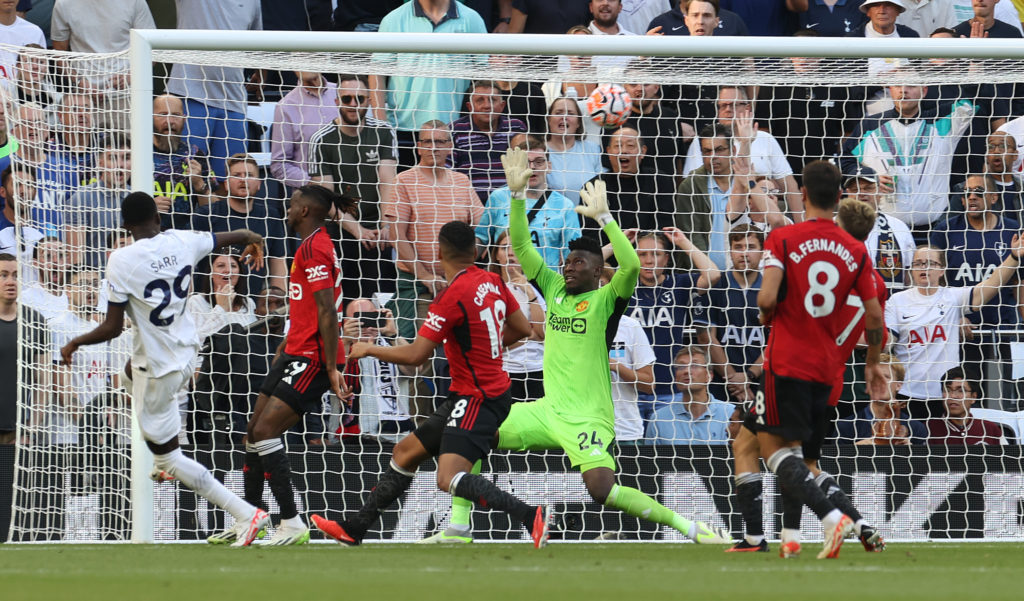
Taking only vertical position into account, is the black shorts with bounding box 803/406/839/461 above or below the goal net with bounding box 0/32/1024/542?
below

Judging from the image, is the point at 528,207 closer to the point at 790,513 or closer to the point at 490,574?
the point at 790,513

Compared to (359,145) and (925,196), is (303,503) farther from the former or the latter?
(925,196)

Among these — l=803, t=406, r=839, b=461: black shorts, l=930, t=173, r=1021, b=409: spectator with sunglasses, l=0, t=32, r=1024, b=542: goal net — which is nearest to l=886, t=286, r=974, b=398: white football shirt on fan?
l=0, t=32, r=1024, b=542: goal net

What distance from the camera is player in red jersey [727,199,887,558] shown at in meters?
7.12

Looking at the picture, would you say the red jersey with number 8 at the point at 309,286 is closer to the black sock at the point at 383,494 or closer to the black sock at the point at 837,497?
the black sock at the point at 383,494

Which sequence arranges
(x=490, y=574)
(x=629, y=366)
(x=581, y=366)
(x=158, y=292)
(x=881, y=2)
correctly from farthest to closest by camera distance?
(x=881, y=2) → (x=629, y=366) → (x=581, y=366) → (x=158, y=292) → (x=490, y=574)

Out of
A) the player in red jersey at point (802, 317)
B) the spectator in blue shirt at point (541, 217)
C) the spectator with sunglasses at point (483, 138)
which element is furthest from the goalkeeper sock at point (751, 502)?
the spectator with sunglasses at point (483, 138)

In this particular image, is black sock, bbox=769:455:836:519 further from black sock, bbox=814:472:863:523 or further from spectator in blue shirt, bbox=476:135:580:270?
spectator in blue shirt, bbox=476:135:580:270

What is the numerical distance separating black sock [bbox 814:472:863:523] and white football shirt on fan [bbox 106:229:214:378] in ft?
12.2

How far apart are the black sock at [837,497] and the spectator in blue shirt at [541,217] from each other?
350 cm

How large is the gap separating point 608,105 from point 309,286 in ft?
11.3

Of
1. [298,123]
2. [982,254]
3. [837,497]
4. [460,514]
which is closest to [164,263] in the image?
[460,514]

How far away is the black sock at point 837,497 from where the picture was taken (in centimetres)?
709

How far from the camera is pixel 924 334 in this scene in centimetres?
1035
